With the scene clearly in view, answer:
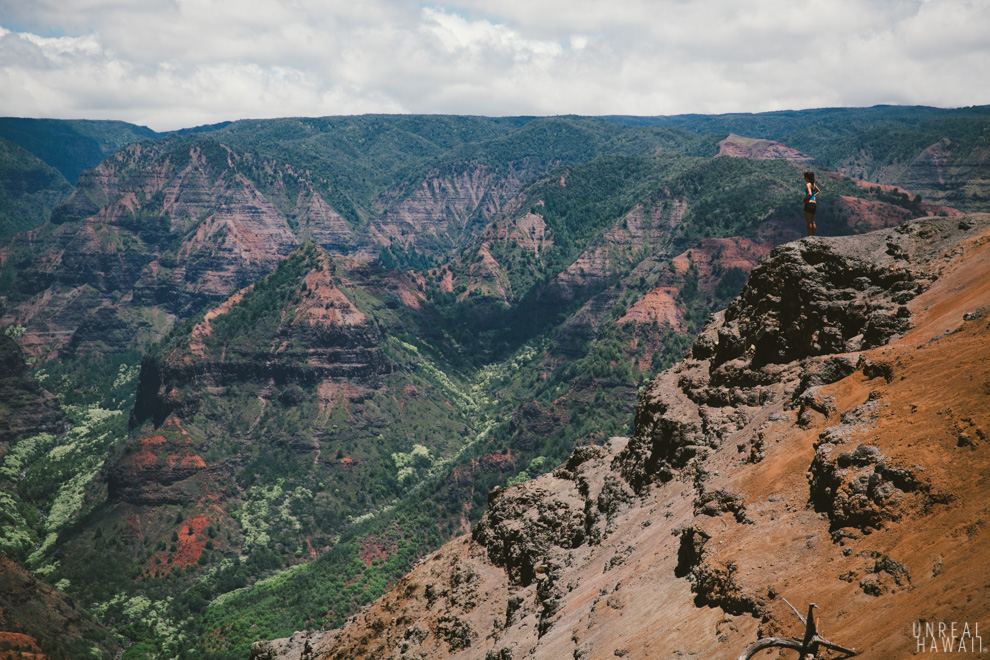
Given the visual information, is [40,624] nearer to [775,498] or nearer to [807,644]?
[775,498]

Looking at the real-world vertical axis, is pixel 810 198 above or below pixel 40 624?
above

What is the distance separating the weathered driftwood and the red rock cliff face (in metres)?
0.65

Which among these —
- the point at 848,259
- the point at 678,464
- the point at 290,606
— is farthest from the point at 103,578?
the point at 848,259

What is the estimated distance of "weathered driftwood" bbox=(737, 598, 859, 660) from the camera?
17.5 m

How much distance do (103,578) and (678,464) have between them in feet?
497

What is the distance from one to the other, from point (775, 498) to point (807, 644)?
917 cm

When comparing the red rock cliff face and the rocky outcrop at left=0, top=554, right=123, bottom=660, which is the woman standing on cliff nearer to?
the red rock cliff face

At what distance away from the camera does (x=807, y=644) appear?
1794cm

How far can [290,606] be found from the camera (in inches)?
5389

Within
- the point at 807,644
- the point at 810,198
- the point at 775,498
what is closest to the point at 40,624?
the point at 775,498

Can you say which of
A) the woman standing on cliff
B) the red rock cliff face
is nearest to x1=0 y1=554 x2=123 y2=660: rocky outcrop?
the red rock cliff face

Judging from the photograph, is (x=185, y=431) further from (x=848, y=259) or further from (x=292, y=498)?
(x=848, y=259)

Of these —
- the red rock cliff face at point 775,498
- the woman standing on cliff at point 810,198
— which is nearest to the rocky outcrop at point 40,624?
the red rock cliff face at point 775,498

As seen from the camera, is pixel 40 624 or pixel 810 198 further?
pixel 40 624
